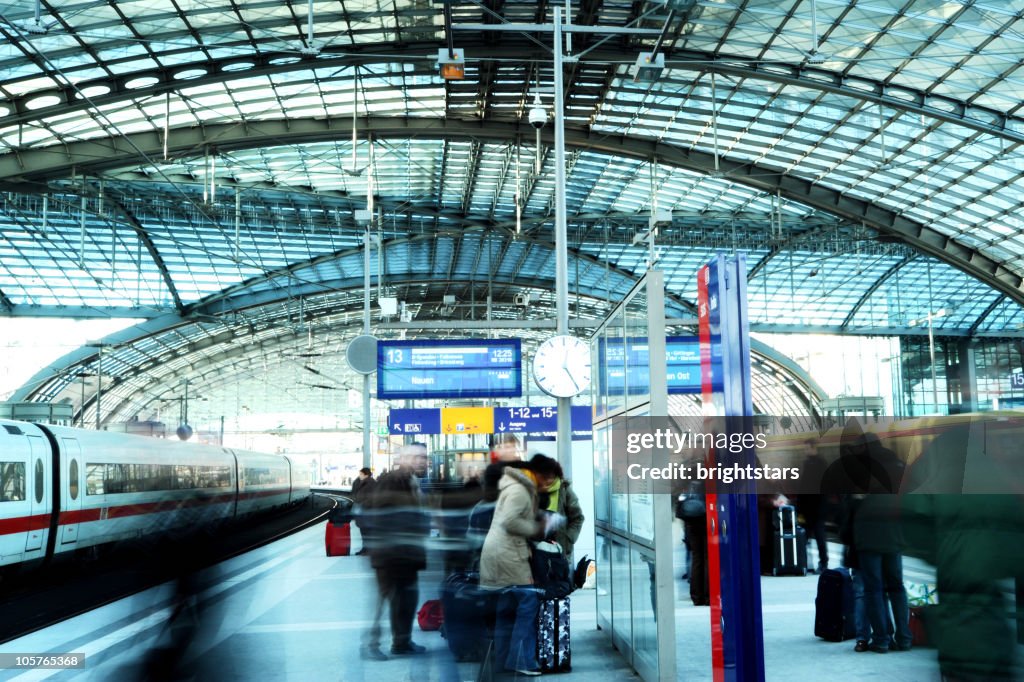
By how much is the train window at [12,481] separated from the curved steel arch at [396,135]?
14475mm

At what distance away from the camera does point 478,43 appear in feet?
84.2

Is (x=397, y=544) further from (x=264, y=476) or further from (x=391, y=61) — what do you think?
(x=264, y=476)

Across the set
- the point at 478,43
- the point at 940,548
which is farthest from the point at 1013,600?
the point at 478,43

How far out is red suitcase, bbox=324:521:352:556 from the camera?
18797 mm

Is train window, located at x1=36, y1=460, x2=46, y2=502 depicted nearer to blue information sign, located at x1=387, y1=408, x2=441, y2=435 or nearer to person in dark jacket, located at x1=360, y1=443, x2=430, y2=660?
blue information sign, located at x1=387, y1=408, x2=441, y2=435

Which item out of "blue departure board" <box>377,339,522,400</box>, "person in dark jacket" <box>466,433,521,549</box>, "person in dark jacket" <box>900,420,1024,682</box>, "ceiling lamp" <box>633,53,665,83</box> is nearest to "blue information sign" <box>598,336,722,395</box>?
"person in dark jacket" <box>466,433,521,549</box>

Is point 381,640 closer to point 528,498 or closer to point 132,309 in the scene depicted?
point 528,498

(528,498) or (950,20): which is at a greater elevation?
(950,20)

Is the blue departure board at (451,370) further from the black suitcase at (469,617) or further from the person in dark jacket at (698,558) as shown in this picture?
the black suitcase at (469,617)

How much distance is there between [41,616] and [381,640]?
6229 millimetres

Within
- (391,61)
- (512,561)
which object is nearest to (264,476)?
(391,61)

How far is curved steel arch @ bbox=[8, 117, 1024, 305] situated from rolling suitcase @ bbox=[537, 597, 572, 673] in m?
22.5

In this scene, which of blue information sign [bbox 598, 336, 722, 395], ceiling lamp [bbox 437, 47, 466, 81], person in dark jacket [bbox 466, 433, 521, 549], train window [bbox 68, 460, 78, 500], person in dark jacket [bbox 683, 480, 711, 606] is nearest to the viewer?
blue information sign [bbox 598, 336, 722, 395]

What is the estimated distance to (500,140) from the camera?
32125mm
